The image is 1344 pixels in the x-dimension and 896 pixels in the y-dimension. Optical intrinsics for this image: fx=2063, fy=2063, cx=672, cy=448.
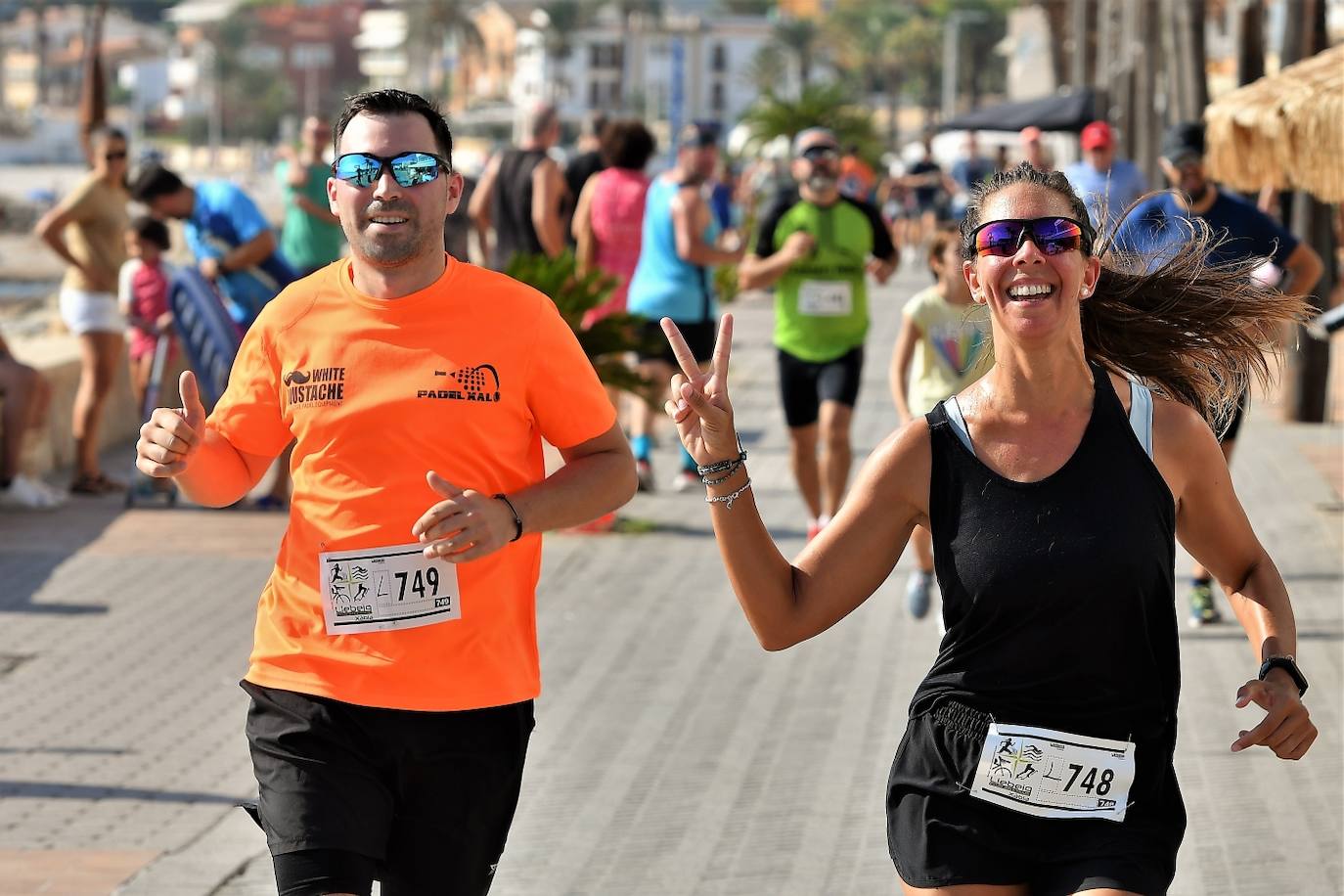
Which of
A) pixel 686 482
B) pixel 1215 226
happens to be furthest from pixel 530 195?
pixel 1215 226

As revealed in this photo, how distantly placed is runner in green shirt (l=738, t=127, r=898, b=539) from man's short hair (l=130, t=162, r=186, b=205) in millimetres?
3010

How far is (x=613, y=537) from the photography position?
34.8 feet

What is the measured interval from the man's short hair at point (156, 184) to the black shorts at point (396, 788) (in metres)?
7.19

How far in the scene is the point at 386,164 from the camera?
379 cm

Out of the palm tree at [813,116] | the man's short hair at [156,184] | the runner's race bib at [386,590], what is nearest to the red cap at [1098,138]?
→ the man's short hair at [156,184]

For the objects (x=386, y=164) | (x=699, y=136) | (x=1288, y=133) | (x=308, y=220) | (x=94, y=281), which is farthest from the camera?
(x=308, y=220)

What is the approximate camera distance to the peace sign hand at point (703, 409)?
3328 mm

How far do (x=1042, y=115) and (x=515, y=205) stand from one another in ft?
40.2

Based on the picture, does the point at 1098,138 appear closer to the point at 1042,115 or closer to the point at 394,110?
the point at 394,110

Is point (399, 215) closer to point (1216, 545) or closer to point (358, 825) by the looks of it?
point (358, 825)

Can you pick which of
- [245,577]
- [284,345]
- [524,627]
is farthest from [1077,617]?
[245,577]

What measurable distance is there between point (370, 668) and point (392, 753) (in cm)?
16

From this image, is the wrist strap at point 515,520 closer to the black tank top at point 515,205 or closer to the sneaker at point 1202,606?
the sneaker at point 1202,606

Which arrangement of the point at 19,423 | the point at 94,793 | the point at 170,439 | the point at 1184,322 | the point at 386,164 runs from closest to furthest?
1. the point at 170,439
2. the point at 386,164
3. the point at 1184,322
4. the point at 94,793
5. the point at 19,423
